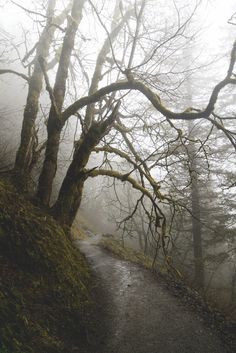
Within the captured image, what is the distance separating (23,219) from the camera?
16.1ft

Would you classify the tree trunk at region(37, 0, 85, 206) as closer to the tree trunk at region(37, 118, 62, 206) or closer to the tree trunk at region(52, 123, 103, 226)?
the tree trunk at region(37, 118, 62, 206)

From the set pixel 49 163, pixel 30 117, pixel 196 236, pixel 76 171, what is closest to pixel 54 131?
pixel 49 163

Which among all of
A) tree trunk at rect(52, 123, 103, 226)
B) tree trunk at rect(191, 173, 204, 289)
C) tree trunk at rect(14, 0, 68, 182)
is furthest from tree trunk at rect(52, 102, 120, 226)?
tree trunk at rect(191, 173, 204, 289)

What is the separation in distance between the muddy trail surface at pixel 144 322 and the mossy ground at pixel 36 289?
434mm

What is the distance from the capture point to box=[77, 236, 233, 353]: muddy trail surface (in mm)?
4508

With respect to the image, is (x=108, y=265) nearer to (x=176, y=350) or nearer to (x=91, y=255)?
(x=91, y=255)

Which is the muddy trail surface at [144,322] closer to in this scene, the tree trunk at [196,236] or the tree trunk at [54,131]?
the tree trunk at [54,131]

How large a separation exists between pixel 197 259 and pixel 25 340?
10.2 m

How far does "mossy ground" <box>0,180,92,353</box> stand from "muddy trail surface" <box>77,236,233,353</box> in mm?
434

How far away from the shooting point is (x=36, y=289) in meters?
4.31

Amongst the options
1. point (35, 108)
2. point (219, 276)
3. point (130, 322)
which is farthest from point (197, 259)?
point (219, 276)

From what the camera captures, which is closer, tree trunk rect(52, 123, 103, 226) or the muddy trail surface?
the muddy trail surface

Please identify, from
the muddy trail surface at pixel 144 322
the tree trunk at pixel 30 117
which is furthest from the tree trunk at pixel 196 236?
the tree trunk at pixel 30 117

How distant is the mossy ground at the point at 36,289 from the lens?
3272 millimetres
